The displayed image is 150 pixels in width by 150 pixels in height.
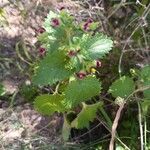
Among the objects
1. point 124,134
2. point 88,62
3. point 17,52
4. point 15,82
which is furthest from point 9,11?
point 124,134

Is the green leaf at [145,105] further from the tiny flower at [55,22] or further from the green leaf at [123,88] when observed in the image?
the tiny flower at [55,22]

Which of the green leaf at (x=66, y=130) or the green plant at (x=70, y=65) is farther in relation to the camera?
the green leaf at (x=66, y=130)

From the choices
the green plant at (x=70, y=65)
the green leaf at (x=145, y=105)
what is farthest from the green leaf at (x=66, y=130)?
the green leaf at (x=145, y=105)

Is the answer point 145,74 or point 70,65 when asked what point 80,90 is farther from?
point 145,74

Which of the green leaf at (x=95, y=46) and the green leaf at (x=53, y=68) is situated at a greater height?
the green leaf at (x=95, y=46)

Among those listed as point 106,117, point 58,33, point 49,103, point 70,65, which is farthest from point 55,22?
point 106,117

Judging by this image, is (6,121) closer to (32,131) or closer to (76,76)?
(32,131)

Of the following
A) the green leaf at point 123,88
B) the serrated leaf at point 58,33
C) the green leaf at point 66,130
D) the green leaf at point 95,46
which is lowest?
the green leaf at point 66,130

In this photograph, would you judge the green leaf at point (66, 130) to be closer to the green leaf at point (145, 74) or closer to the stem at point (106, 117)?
the stem at point (106, 117)

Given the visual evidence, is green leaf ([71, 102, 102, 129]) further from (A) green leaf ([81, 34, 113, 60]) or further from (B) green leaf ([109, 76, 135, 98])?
(A) green leaf ([81, 34, 113, 60])
